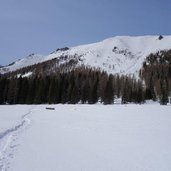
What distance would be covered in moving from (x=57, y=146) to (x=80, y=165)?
4209 mm

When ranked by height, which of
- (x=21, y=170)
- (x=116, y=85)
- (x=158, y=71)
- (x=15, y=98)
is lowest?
(x=21, y=170)

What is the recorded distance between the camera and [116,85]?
499 feet

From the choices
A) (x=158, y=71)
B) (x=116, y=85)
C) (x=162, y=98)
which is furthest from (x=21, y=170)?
(x=158, y=71)

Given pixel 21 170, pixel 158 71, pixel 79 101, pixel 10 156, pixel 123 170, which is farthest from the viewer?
pixel 158 71

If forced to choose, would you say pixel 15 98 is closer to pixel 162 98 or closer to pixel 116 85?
pixel 162 98

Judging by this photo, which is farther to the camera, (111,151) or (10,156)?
(111,151)

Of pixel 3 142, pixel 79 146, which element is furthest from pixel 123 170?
pixel 3 142

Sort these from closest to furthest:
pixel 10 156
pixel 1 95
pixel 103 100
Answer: pixel 10 156
pixel 1 95
pixel 103 100

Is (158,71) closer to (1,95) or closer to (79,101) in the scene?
(79,101)

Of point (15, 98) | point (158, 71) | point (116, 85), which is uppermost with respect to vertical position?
point (158, 71)

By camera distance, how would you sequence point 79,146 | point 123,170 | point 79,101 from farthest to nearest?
point 79,101, point 79,146, point 123,170

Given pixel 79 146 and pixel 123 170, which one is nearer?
pixel 123 170

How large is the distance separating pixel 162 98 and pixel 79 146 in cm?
8949

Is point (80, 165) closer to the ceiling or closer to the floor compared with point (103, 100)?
closer to the floor
